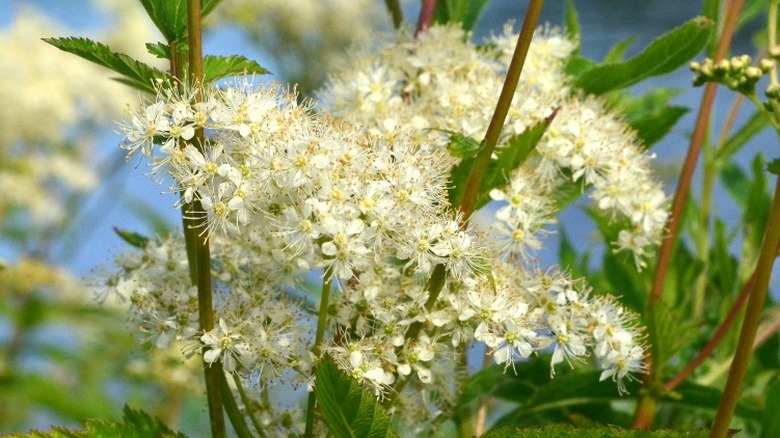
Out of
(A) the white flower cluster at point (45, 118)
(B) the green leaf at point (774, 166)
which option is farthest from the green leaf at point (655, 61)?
(A) the white flower cluster at point (45, 118)

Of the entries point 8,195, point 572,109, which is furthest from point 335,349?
point 8,195

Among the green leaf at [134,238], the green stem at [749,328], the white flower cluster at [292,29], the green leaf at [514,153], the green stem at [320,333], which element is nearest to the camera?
the green stem at [749,328]

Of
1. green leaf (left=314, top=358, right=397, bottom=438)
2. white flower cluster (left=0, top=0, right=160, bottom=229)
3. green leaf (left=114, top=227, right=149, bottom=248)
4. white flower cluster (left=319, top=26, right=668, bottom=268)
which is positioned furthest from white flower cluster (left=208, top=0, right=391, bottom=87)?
green leaf (left=314, top=358, right=397, bottom=438)

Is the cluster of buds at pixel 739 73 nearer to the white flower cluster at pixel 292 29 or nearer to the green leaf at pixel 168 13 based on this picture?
the green leaf at pixel 168 13

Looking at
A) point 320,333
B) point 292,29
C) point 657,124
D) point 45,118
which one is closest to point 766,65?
point 657,124

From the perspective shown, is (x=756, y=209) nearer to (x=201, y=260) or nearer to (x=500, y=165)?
(x=500, y=165)

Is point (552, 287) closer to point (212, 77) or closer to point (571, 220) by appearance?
point (212, 77)
